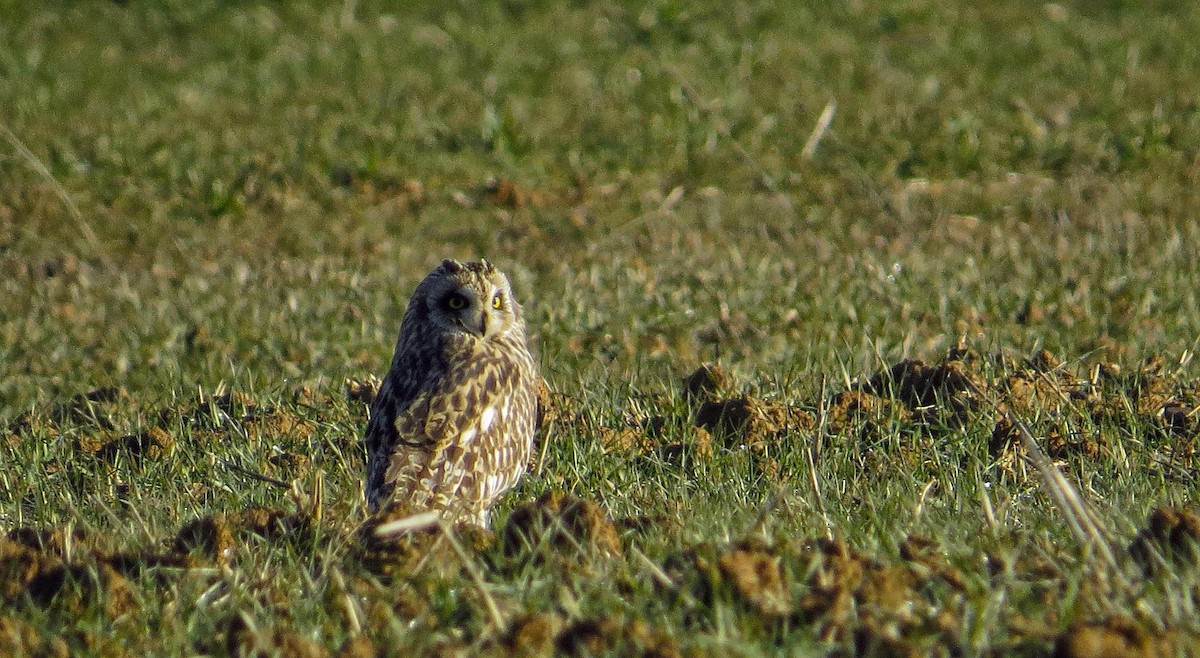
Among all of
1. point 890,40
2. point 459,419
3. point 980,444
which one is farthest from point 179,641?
point 890,40

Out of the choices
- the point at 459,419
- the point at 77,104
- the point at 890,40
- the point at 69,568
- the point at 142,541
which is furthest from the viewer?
the point at 890,40

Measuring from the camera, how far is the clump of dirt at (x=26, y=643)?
12.4 feet

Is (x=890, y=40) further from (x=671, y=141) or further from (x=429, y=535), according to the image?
(x=429, y=535)

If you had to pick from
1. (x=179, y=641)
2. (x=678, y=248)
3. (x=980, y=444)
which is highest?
(x=179, y=641)

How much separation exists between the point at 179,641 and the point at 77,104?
11047mm

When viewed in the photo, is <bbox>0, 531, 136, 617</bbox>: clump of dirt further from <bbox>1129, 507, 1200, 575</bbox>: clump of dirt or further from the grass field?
<bbox>1129, 507, 1200, 575</bbox>: clump of dirt

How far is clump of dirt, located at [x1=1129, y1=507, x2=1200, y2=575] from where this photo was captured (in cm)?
394

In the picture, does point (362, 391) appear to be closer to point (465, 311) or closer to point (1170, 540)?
point (465, 311)

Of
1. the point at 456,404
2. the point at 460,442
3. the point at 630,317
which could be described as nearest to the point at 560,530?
the point at 460,442

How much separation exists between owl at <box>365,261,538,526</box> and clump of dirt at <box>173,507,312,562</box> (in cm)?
40

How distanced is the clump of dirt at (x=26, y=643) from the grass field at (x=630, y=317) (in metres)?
0.02

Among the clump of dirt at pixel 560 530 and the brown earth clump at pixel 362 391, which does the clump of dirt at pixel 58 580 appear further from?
the brown earth clump at pixel 362 391

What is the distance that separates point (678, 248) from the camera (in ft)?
36.2

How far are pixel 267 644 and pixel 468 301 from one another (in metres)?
2.48
